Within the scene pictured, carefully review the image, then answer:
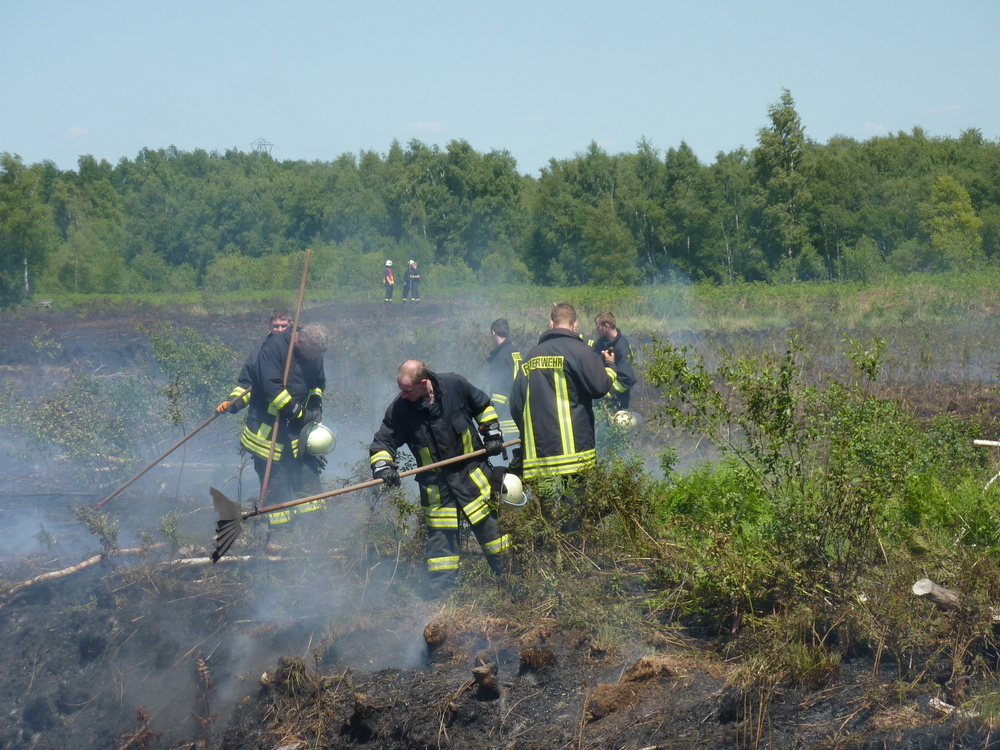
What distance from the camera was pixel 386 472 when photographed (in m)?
5.82

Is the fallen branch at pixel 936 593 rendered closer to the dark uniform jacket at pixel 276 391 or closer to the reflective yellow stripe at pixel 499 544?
the reflective yellow stripe at pixel 499 544

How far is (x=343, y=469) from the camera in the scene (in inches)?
385

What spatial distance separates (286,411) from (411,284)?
1921 cm

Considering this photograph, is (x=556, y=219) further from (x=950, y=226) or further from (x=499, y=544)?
(x=499, y=544)

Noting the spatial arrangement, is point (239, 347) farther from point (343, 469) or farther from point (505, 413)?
point (505, 413)

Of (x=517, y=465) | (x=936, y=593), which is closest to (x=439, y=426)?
(x=517, y=465)

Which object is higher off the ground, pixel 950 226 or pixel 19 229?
pixel 19 229

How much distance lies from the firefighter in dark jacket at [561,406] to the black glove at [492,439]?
26cm

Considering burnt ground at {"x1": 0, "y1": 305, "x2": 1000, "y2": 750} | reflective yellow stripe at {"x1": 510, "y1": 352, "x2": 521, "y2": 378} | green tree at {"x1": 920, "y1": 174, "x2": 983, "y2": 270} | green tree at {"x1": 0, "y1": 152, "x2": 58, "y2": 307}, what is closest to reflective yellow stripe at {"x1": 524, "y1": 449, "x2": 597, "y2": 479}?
burnt ground at {"x1": 0, "y1": 305, "x2": 1000, "y2": 750}

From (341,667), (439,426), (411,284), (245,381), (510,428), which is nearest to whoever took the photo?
(341,667)

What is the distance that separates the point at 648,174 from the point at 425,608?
43.6 m

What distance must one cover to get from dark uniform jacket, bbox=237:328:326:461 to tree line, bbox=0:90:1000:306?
76.0 ft

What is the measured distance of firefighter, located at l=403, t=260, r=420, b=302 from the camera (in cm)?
2602

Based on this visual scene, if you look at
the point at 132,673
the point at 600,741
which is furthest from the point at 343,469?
the point at 600,741
